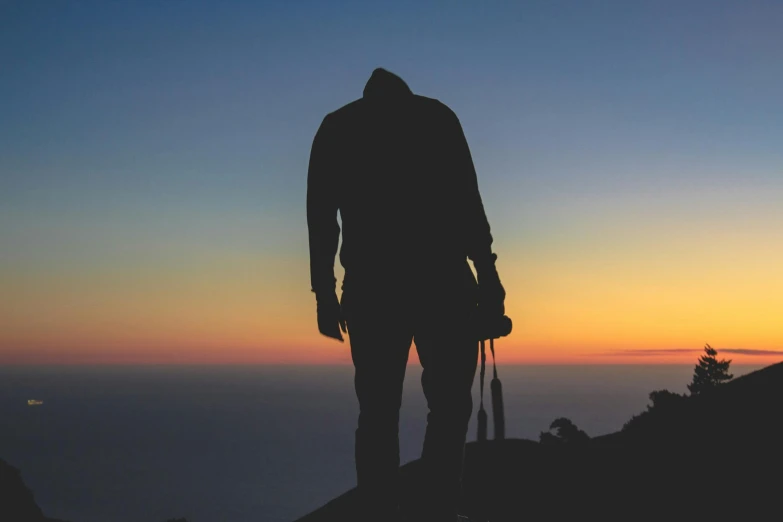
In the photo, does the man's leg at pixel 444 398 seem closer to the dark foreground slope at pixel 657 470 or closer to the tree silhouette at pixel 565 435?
the dark foreground slope at pixel 657 470

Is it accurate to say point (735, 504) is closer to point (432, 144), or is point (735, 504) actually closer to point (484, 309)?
point (484, 309)

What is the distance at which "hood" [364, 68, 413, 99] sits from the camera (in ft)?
20.1

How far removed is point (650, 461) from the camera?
942cm

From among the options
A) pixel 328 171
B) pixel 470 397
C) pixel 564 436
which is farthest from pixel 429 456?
pixel 564 436

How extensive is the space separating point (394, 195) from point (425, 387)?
1604 mm

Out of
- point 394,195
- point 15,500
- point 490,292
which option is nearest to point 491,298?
point 490,292

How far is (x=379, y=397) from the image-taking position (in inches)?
228

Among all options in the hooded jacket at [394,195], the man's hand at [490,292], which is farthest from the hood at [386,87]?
the man's hand at [490,292]

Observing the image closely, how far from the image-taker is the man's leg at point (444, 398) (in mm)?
5758

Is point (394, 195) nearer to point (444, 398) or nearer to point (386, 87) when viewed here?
point (386, 87)

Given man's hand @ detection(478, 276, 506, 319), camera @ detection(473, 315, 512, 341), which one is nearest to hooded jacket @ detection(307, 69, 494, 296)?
man's hand @ detection(478, 276, 506, 319)

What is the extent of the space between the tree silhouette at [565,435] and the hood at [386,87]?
7.56 meters

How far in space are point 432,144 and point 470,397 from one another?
2134 millimetres

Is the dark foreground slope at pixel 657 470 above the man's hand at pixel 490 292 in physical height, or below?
below
